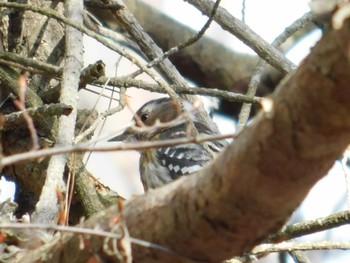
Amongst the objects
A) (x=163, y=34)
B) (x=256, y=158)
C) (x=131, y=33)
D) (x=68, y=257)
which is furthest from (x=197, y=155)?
(x=256, y=158)

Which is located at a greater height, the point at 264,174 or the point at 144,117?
the point at 144,117

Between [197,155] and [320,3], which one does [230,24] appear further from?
[320,3]

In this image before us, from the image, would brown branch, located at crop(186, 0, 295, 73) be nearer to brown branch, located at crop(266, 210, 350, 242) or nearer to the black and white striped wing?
the black and white striped wing

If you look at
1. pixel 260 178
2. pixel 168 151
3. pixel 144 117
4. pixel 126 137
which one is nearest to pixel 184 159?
pixel 168 151

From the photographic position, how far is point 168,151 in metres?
6.15

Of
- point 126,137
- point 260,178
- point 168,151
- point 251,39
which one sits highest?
point 126,137

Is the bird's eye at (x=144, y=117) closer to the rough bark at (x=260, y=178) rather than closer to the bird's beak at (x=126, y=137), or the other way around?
the bird's beak at (x=126, y=137)

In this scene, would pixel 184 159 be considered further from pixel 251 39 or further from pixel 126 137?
pixel 251 39

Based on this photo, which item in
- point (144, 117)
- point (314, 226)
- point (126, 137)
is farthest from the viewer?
point (144, 117)

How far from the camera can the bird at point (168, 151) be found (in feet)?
18.8

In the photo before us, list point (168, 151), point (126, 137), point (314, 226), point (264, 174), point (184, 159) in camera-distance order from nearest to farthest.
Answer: point (264, 174) < point (314, 226) < point (184, 159) < point (168, 151) < point (126, 137)

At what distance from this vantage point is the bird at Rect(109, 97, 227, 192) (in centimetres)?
572

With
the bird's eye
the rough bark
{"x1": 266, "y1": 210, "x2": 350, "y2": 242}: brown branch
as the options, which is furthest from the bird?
the rough bark

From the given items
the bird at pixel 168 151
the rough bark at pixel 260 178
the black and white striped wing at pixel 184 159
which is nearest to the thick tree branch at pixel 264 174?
the rough bark at pixel 260 178
